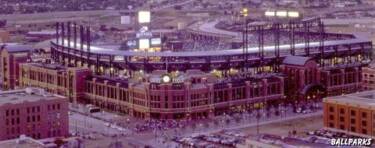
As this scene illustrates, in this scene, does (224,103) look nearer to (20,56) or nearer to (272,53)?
(272,53)

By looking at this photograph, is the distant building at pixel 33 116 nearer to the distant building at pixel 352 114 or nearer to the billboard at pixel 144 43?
the distant building at pixel 352 114

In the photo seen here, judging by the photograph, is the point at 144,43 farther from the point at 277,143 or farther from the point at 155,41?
the point at 277,143

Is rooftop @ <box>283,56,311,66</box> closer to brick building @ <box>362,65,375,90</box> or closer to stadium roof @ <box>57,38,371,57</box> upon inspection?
stadium roof @ <box>57,38,371,57</box>

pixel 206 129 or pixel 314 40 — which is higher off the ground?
pixel 314 40

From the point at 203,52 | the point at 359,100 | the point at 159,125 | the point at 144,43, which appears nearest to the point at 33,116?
the point at 159,125

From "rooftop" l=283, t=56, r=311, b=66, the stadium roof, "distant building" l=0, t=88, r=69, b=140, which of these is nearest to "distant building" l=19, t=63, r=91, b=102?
the stadium roof

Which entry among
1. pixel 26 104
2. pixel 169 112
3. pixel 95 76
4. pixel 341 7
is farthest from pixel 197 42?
pixel 341 7

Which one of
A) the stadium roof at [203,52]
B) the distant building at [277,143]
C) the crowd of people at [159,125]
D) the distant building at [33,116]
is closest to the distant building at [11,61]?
the stadium roof at [203,52]
